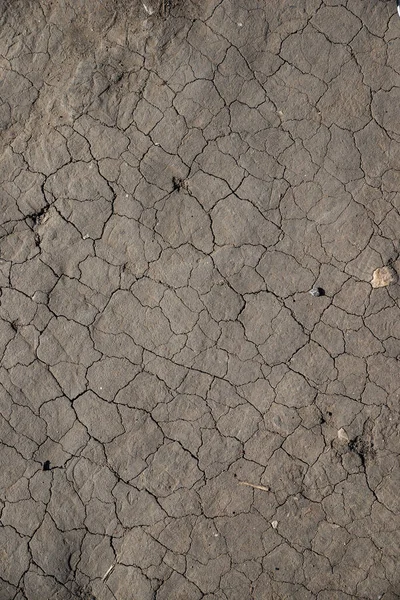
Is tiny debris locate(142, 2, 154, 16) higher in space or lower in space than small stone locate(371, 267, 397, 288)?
higher

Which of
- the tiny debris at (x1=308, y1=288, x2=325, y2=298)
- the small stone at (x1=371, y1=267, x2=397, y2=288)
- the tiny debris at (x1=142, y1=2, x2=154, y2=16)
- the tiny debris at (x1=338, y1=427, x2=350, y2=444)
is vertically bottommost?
the tiny debris at (x1=338, y1=427, x2=350, y2=444)

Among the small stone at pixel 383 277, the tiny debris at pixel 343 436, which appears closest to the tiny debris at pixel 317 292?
the small stone at pixel 383 277

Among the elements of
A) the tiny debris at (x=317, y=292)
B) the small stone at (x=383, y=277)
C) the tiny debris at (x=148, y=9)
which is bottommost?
the tiny debris at (x=317, y=292)

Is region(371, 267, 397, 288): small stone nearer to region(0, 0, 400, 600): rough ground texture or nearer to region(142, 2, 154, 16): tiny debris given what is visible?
region(0, 0, 400, 600): rough ground texture

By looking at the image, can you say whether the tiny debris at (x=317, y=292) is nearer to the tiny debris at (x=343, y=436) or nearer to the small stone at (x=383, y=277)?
the small stone at (x=383, y=277)

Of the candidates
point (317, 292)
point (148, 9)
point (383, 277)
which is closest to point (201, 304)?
point (317, 292)

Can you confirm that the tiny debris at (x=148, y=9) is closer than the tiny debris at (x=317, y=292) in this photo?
No

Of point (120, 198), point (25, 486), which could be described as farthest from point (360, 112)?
point (25, 486)

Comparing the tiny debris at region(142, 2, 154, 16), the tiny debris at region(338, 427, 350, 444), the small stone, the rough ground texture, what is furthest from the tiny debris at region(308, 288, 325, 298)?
the tiny debris at region(142, 2, 154, 16)

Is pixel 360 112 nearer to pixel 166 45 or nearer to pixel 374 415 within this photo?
pixel 166 45
